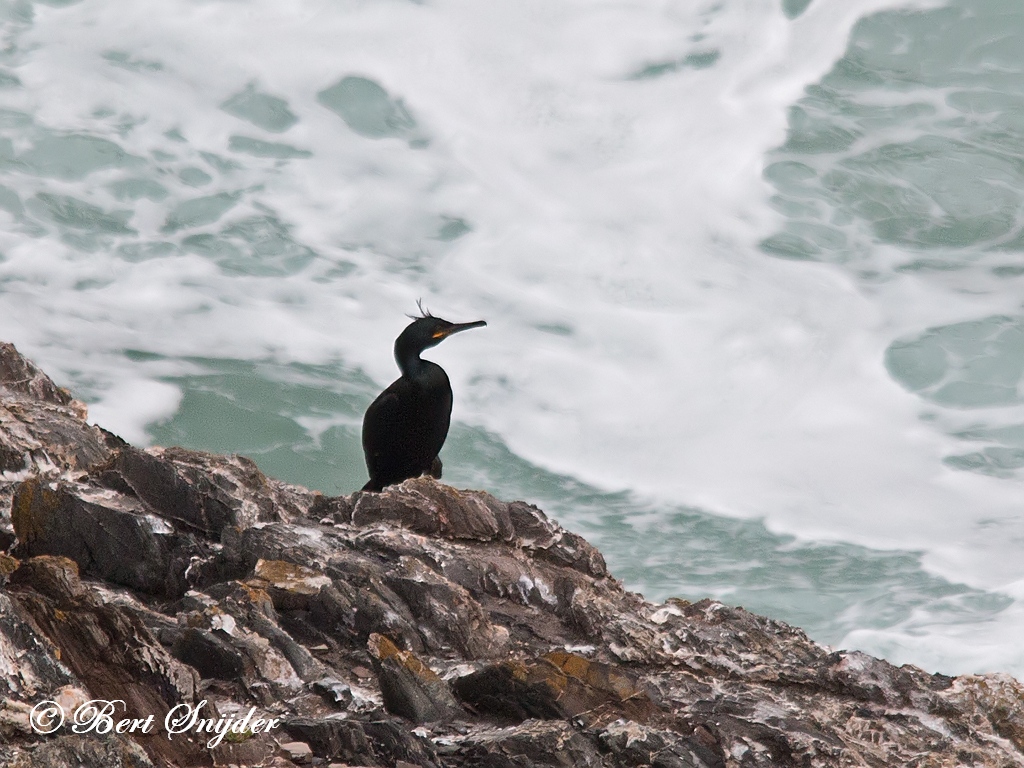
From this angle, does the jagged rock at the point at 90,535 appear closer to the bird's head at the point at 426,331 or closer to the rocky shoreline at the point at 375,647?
the rocky shoreline at the point at 375,647

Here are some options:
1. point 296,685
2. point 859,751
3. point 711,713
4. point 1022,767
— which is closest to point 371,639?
point 296,685

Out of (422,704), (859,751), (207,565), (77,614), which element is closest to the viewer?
(77,614)

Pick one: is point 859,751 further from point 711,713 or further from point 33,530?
point 33,530

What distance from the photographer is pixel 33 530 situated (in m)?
8.10

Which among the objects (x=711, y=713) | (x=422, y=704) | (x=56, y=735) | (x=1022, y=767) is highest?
(x=1022, y=767)

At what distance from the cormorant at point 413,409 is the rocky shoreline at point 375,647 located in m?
2.07

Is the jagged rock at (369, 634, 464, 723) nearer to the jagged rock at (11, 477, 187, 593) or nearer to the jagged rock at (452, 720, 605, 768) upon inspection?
the jagged rock at (452, 720, 605, 768)

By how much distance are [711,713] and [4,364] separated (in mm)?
8697

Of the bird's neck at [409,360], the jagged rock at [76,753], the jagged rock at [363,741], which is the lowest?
the jagged rock at [76,753]

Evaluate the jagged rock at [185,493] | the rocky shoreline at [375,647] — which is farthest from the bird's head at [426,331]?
the jagged rock at [185,493]

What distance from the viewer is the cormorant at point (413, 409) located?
12.9 metres

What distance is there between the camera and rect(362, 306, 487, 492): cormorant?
12922mm

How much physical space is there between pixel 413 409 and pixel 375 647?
19.1 ft

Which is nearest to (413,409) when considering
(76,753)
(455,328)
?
(455,328)
